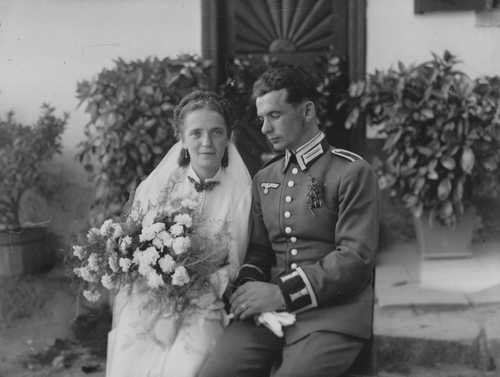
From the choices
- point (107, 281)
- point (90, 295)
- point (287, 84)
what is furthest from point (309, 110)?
point (90, 295)

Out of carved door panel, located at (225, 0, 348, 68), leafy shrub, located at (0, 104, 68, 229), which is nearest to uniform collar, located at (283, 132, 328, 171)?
carved door panel, located at (225, 0, 348, 68)

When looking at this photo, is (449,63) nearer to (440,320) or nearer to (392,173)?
(392,173)

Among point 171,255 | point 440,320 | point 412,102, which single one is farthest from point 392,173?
point 171,255

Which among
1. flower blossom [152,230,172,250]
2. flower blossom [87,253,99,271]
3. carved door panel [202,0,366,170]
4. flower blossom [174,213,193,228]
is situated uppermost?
carved door panel [202,0,366,170]

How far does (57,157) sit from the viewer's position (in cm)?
549

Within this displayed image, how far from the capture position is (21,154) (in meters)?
5.08

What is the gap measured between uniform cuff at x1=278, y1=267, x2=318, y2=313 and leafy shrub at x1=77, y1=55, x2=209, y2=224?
262 cm

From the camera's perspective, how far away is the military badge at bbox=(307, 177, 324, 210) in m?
2.56

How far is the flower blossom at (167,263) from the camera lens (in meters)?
2.46

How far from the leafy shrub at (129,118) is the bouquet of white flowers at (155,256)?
2283 millimetres

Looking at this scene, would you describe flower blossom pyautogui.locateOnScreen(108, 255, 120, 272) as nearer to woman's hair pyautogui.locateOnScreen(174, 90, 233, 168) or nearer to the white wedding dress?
the white wedding dress

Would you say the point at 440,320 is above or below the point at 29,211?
below

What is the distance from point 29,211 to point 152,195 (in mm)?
2975

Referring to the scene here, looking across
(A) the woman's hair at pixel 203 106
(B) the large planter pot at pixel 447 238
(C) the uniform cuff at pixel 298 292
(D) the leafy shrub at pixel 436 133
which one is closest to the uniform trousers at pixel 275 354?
(C) the uniform cuff at pixel 298 292
